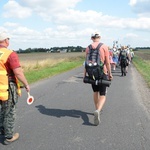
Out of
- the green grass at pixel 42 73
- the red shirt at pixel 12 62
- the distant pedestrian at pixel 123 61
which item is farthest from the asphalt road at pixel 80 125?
the distant pedestrian at pixel 123 61

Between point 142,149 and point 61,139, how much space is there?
1.47 m

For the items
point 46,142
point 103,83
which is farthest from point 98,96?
point 46,142

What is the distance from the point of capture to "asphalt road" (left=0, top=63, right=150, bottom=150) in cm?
499

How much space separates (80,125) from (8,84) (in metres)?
2.04

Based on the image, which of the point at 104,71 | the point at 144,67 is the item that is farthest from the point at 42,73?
the point at 104,71

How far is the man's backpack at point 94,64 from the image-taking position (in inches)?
246

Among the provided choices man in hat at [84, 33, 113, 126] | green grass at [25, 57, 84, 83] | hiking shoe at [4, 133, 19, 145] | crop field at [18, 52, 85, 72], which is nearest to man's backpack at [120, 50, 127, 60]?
green grass at [25, 57, 84, 83]

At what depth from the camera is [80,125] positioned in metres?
6.18

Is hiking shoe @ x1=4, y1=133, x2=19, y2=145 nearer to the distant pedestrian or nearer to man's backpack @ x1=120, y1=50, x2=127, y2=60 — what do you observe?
the distant pedestrian

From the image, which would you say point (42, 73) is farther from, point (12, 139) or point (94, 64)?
point (12, 139)

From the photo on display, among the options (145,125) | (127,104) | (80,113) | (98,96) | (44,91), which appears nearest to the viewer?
(145,125)

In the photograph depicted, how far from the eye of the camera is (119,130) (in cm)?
580

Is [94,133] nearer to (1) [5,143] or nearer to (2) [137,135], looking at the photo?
(2) [137,135]

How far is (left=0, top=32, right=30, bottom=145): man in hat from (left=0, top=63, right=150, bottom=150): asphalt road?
34cm
